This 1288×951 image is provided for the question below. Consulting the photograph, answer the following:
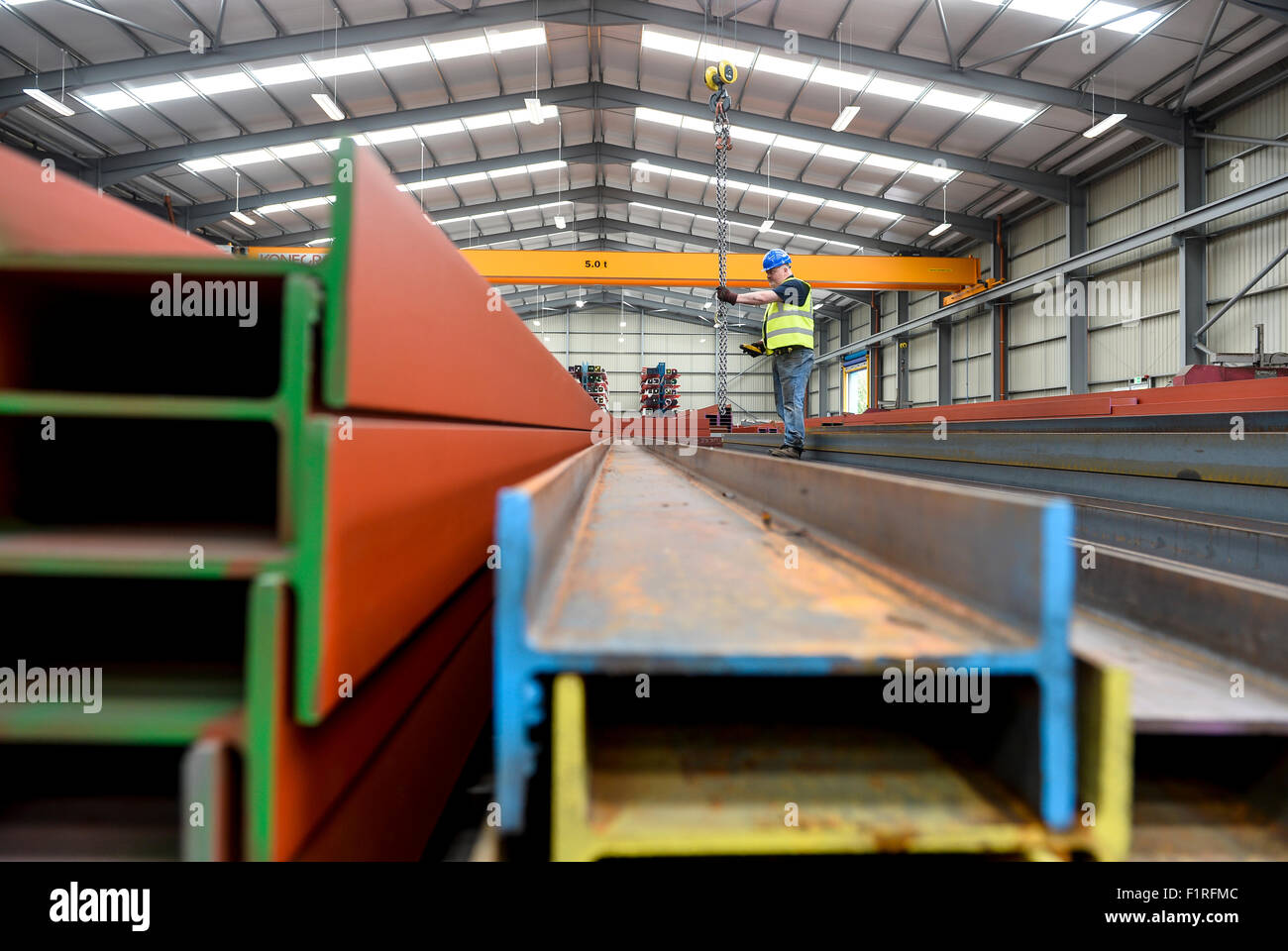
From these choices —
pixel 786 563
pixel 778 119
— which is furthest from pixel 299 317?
pixel 778 119

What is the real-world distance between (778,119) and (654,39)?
6.33ft

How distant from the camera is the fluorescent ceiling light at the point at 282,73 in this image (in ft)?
21.1

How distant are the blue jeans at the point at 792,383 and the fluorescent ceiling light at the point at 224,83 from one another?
6.87m

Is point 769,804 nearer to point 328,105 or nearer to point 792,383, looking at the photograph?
point 792,383

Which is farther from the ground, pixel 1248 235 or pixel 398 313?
pixel 1248 235

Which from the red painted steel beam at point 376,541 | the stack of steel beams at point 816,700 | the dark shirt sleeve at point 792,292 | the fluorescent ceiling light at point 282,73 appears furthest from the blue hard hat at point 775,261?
the fluorescent ceiling light at point 282,73

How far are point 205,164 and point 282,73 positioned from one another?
2266 mm

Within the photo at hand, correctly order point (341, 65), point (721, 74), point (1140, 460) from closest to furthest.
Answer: point (1140, 460)
point (721, 74)
point (341, 65)

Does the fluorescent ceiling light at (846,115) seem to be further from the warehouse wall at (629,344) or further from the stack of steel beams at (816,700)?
the warehouse wall at (629,344)

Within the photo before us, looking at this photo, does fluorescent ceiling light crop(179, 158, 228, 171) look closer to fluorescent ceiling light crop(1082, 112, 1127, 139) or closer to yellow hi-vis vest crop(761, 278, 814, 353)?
yellow hi-vis vest crop(761, 278, 814, 353)

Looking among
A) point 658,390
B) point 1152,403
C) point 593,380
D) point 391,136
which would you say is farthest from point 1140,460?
point 593,380

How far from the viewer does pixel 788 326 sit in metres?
3.48

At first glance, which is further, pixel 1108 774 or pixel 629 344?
pixel 629 344

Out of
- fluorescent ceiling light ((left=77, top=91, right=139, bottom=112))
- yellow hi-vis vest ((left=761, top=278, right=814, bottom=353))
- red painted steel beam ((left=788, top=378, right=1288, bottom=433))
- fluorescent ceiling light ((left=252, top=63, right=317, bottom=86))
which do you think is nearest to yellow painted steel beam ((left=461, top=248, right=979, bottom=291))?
fluorescent ceiling light ((left=252, top=63, right=317, bottom=86))
